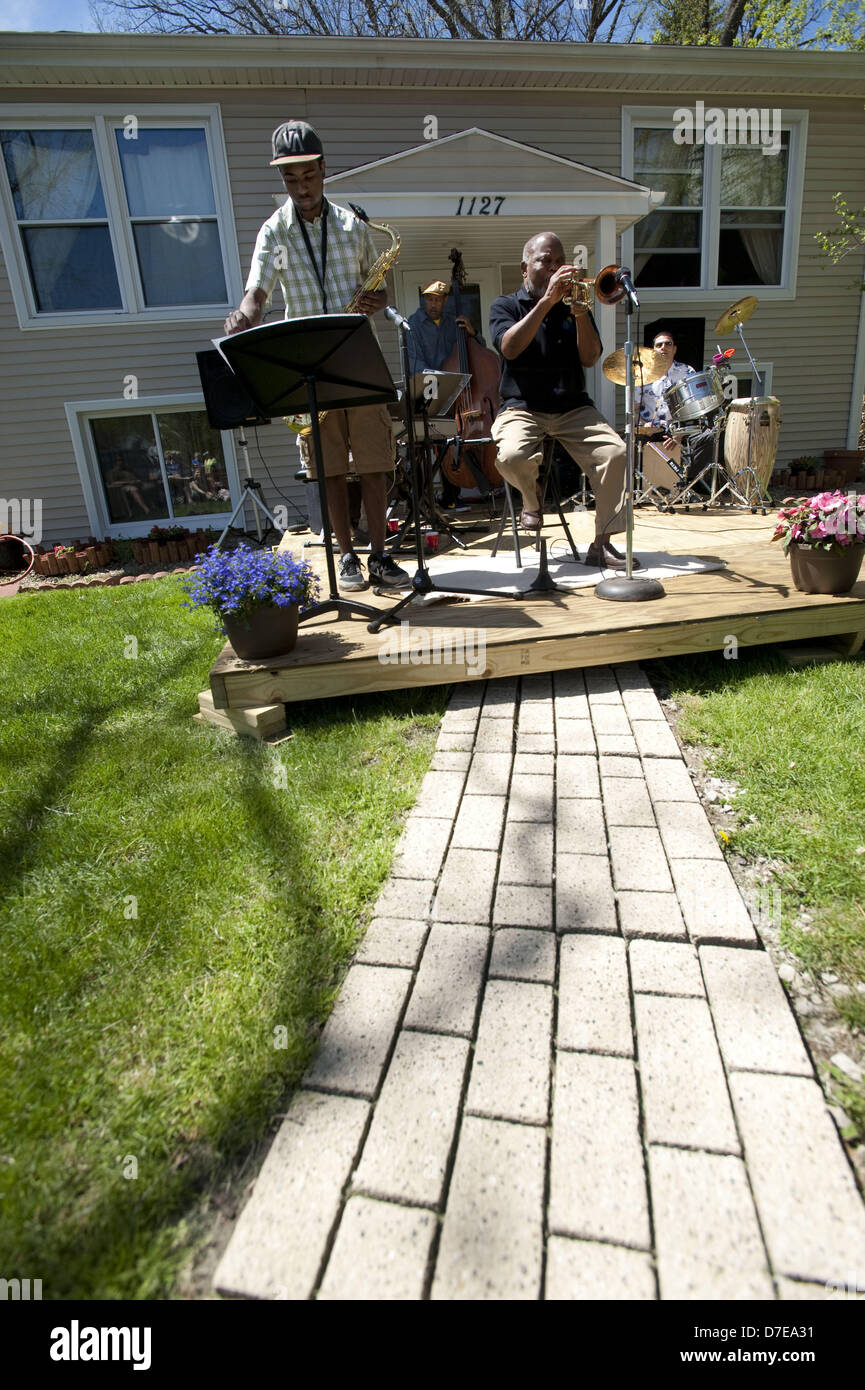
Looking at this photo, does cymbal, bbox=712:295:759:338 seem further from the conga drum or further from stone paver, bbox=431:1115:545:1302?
stone paver, bbox=431:1115:545:1302

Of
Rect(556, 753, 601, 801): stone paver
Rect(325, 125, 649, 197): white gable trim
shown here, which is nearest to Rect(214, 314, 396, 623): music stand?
Rect(556, 753, 601, 801): stone paver

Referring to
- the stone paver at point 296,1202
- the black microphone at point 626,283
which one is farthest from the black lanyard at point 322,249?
the stone paver at point 296,1202

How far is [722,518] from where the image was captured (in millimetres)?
5395

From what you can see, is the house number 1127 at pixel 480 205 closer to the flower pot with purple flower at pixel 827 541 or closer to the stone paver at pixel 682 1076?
the flower pot with purple flower at pixel 827 541

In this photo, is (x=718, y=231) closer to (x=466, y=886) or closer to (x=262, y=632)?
(x=262, y=632)

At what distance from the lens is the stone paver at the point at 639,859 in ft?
5.42

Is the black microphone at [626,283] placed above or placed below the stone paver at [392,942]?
above

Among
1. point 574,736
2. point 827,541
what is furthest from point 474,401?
point 574,736

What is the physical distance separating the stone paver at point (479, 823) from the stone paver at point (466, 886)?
0.04 m

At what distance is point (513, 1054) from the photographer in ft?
4.07

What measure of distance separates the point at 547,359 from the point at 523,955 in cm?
301

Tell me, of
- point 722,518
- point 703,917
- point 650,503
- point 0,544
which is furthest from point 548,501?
point 703,917

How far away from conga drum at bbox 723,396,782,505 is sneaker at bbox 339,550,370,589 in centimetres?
389
